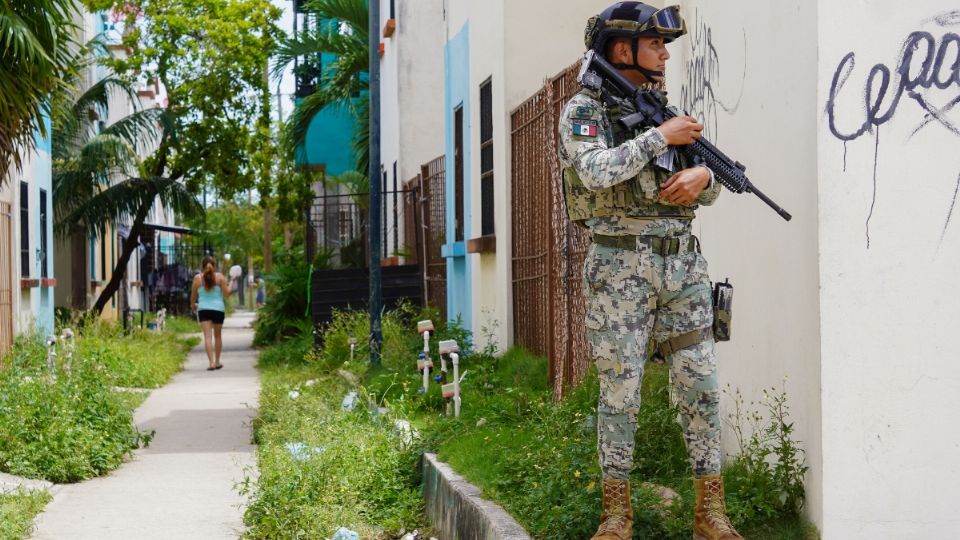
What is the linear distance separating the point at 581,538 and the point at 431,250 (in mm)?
11699

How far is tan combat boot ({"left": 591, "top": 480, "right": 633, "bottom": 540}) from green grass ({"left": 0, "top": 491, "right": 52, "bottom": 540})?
140 inches

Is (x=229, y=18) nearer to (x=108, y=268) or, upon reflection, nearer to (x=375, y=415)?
(x=108, y=268)

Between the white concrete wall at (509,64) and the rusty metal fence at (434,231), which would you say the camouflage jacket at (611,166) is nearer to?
the white concrete wall at (509,64)

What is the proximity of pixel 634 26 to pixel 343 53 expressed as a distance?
17146mm

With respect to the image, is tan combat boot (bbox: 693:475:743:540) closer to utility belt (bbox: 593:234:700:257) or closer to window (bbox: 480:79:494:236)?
utility belt (bbox: 593:234:700:257)

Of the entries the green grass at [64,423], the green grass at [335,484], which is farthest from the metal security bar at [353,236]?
the green grass at [335,484]

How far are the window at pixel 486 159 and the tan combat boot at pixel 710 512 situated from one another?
7257 mm

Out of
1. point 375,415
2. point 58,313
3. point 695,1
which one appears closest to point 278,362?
point 58,313

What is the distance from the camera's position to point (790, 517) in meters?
4.66

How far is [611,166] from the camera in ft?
14.4

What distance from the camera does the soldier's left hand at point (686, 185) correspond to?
14.5 feet

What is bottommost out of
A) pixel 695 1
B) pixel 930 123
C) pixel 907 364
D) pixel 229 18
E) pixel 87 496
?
pixel 87 496

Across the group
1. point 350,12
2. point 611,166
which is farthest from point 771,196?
point 350,12

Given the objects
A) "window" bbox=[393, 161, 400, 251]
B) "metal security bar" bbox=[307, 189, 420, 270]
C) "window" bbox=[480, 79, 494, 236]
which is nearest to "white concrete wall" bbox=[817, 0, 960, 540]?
"window" bbox=[480, 79, 494, 236]
